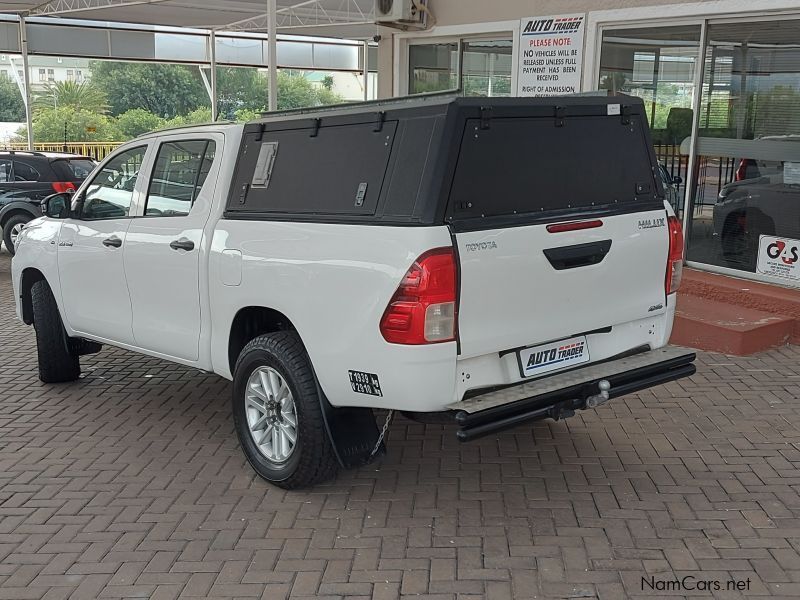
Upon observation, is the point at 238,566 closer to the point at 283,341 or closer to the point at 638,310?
the point at 283,341

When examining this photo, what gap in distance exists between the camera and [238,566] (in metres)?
3.70

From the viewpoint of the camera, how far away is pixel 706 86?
26.5 feet

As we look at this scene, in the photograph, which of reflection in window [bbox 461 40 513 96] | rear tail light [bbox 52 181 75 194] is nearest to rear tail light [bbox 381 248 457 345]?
reflection in window [bbox 461 40 513 96]

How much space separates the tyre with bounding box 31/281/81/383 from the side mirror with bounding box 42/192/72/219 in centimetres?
59

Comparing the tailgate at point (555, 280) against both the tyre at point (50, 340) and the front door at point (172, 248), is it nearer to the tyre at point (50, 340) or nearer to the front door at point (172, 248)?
the front door at point (172, 248)

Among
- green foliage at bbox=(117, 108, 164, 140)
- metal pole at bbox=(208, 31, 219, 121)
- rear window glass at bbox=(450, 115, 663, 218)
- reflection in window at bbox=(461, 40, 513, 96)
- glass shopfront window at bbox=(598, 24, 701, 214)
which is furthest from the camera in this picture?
green foliage at bbox=(117, 108, 164, 140)

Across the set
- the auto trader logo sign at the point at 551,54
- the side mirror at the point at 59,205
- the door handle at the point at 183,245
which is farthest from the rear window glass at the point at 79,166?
the door handle at the point at 183,245

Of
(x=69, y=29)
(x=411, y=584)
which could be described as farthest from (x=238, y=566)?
(x=69, y=29)

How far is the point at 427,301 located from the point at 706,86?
573 cm

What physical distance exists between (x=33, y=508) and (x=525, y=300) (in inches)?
108

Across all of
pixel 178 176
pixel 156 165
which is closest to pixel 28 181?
pixel 156 165

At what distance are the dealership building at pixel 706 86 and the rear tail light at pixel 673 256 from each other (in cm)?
350

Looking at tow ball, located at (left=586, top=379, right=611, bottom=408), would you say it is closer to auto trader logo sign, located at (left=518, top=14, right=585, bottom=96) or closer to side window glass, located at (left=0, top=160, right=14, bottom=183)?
auto trader logo sign, located at (left=518, top=14, right=585, bottom=96)

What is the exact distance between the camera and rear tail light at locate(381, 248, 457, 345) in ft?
11.7
